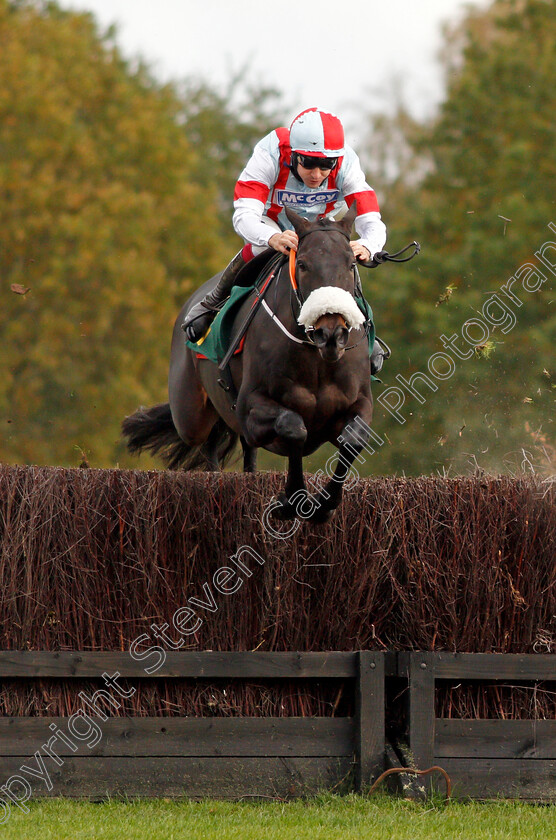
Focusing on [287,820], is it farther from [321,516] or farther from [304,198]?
[304,198]

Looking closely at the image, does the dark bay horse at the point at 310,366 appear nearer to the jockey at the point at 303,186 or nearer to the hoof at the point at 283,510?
the hoof at the point at 283,510

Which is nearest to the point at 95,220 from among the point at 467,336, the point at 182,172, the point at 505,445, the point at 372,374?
the point at 182,172

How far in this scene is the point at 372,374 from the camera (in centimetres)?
660

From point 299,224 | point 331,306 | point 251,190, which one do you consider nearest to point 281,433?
point 331,306

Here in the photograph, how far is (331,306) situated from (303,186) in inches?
56.6

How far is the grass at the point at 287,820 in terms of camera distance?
527 cm

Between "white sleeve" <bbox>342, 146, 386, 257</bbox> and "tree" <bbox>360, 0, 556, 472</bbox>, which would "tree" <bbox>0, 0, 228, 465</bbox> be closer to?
"tree" <bbox>360, 0, 556, 472</bbox>

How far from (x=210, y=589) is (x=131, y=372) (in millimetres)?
18000

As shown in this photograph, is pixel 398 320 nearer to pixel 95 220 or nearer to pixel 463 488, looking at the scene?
pixel 95 220

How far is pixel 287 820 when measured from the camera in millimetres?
5582

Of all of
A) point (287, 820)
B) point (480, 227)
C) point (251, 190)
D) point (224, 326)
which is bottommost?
point (287, 820)

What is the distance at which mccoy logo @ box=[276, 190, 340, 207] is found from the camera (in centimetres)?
642

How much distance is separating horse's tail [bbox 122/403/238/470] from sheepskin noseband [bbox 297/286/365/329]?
3822 mm

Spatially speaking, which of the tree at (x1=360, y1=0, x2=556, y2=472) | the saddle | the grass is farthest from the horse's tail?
the tree at (x1=360, y1=0, x2=556, y2=472)
